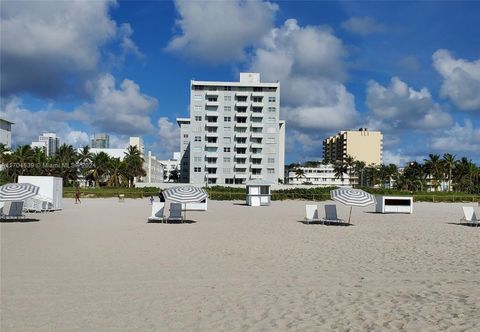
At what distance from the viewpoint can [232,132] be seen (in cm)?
9681

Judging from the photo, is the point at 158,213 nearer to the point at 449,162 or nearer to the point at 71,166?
the point at 71,166

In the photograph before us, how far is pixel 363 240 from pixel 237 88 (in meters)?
83.3

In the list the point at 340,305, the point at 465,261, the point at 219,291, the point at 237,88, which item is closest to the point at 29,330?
the point at 219,291

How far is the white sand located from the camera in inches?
255

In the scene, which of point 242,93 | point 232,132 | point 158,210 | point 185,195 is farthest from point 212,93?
point 185,195

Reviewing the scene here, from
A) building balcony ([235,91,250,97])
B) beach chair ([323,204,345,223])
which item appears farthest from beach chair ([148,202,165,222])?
building balcony ([235,91,250,97])

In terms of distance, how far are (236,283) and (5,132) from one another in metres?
136

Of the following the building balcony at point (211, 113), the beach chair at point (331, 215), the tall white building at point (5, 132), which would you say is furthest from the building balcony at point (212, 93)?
the beach chair at point (331, 215)

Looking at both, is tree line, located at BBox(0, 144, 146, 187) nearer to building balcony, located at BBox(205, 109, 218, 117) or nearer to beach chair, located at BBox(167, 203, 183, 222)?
building balcony, located at BBox(205, 109, 218, 117)

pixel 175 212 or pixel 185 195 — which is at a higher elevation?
pixel 185 195

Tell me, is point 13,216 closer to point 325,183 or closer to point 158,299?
point 158,299

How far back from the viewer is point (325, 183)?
155750 millimetres

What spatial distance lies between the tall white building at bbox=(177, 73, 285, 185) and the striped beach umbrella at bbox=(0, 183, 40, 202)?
74.5 meters

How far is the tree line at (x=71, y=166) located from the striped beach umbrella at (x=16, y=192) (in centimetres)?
5626
